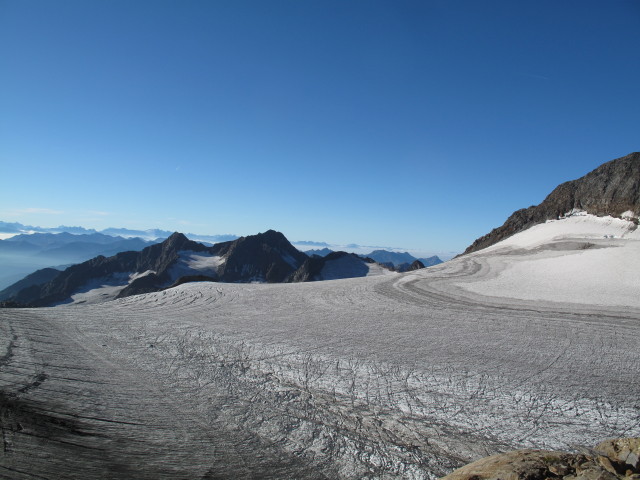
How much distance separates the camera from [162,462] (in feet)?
12.3

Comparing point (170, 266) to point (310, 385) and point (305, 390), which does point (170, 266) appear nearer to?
point (310, 385)

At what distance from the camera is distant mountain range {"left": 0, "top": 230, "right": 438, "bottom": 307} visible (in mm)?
97375

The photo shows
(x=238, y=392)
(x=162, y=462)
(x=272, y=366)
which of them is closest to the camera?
(x=162, y=462)

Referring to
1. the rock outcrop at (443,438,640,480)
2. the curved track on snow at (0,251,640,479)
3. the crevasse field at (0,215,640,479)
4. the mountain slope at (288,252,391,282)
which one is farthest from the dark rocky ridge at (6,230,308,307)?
the rock outcrop at (443,438,640,480)

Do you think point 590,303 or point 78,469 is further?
point 590,303

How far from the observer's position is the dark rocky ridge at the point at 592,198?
93.8ft

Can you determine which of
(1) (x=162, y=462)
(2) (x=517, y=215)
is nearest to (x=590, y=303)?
(1) (x=162, y=462)

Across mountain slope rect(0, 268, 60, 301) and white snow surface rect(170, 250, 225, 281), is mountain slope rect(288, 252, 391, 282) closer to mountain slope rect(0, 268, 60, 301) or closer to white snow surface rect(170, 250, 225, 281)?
white snow surface rect(170, 250, 225, 281)

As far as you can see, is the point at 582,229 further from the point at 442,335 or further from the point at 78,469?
the point at 78,469

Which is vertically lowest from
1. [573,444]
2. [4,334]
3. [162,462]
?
[573,444]

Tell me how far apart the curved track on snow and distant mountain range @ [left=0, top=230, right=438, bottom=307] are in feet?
266

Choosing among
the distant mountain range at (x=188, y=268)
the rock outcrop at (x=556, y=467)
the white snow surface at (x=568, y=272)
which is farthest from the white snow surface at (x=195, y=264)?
the rock outcrop at (x=556, y=467)

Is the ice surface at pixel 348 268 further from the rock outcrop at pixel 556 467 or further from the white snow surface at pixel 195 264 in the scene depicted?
the rock outcrop at pixel 556 467

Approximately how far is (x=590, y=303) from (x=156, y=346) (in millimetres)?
11665
